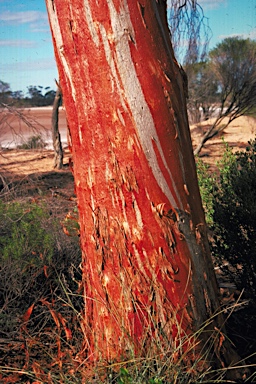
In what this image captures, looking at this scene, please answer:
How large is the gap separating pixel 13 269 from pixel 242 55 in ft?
42.1

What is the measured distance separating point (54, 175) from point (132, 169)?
11.0 meters

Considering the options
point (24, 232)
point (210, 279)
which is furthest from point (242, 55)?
point (210, 279)

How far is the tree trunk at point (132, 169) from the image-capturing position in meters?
2.74

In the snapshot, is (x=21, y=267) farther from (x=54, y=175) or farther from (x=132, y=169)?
(x=54, y=175)

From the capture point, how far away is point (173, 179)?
9.39 feet

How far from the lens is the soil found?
4.05 m

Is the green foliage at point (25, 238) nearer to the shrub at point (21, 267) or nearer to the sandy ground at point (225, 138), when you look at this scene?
the shrub at point (21, 267)

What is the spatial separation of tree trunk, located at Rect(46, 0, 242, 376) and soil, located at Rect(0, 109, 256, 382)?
3.44 ft

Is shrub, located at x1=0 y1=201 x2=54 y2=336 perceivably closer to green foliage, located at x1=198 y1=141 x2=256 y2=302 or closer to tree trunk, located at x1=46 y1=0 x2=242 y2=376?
tree trunk, located at x1=46 y1=0 x2=242 y2=376

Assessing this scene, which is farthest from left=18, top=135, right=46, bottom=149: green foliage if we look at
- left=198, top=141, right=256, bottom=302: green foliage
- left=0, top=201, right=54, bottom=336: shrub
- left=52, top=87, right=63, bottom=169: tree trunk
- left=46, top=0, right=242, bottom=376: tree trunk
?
left=46, top=0, right=242, bottom=376: tree trunk

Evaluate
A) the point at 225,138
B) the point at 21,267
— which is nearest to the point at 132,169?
the point at 21,267

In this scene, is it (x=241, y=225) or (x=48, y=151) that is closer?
(x=241, y=225)

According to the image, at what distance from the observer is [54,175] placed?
44.5 ft

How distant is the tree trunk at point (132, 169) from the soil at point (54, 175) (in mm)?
1048
